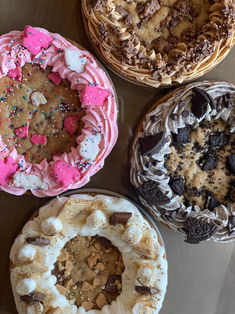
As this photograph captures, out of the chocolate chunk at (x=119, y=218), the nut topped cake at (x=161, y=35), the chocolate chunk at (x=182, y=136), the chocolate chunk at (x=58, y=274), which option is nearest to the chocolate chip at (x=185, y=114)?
the chocolate chunk at (x=182, y=136)

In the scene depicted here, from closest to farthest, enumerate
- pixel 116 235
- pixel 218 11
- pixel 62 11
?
pixel 218 11 < pixel 116 235 < pixel 62 11

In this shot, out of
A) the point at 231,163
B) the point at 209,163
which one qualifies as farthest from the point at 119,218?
the point at 231,163

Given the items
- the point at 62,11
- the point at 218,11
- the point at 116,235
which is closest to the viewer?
the point at 218,11

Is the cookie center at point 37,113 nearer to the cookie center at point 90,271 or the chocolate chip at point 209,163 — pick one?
the cookie center at point 90,271

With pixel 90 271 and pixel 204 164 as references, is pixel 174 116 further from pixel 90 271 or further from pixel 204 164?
pixel 90 271

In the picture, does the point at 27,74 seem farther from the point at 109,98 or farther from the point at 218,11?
the point at 218,11

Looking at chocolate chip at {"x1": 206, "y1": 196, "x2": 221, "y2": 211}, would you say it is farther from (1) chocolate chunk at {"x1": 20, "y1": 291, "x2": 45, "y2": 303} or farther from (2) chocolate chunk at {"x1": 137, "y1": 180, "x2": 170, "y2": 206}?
(1) chocolate chunk at {"x1": 20, "y1": 291, "x2": 45, "y2": 303}

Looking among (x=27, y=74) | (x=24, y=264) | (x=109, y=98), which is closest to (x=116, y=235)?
(x=24, y=264)
